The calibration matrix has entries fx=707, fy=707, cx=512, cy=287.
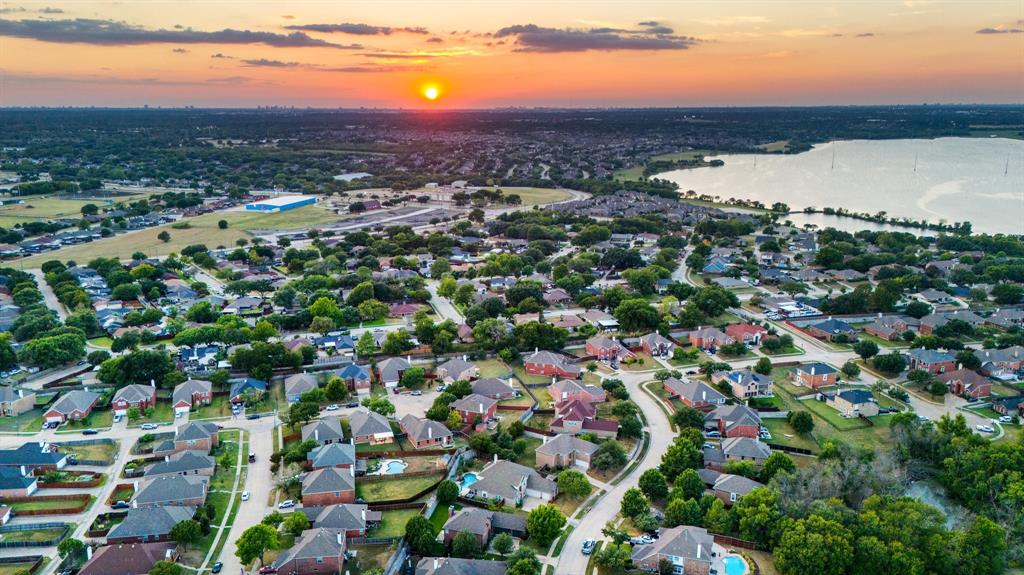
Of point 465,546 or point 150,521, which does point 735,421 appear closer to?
point 465,546

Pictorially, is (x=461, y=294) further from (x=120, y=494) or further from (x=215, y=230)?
(x=215, y=230)

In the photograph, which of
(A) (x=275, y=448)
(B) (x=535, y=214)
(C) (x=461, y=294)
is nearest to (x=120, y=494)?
(A) (x=275, y=448)

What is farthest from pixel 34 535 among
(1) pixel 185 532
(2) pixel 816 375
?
(2) pixel 816 375

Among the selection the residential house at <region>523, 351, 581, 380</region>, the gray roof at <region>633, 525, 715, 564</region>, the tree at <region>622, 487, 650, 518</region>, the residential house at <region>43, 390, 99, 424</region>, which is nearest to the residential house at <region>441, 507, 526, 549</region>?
the tree at <region>622, 487, 650, 518</region>

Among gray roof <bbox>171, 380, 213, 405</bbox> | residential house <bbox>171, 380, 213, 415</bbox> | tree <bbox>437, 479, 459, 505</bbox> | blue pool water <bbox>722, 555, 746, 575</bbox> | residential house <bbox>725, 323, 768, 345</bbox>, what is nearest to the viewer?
blue pool water <bbox>722, 555, 746, 575</bbox>

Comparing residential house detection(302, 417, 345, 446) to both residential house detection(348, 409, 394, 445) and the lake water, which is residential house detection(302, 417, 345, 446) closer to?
residential house detection(348, 409, 394, 445)
